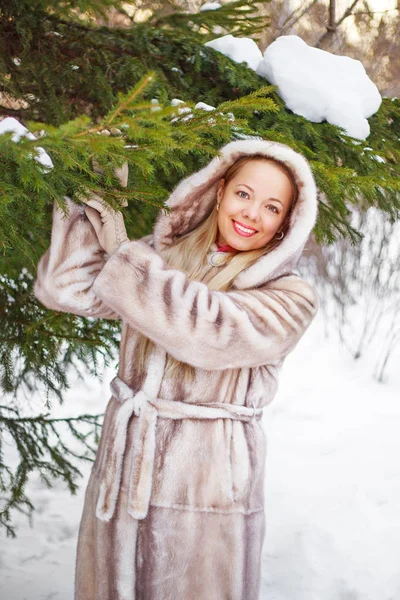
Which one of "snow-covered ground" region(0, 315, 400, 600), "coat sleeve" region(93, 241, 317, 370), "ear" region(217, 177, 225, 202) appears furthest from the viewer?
"snow-covered ground" region(0, 315, 400, 600)

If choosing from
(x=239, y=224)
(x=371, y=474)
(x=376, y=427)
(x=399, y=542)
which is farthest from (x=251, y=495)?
(x=376, y=427)

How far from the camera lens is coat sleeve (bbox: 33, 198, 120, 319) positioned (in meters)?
1.84

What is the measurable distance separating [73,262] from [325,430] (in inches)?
176

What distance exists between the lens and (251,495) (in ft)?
6.22

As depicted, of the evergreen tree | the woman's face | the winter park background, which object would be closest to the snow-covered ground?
Result: the winter park background

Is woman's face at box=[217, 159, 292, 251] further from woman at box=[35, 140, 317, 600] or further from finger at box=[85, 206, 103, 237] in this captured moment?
finger at box=[85, 206, 103, 237]

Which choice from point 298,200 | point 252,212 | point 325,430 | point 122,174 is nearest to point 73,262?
point 122,174

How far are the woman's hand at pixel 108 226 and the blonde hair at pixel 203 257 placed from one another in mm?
187

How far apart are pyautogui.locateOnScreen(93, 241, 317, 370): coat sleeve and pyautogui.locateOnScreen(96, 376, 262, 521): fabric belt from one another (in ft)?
0.54

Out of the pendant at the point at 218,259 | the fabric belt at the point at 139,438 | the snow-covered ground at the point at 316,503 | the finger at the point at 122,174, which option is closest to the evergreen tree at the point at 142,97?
the finger at the point at 122,174

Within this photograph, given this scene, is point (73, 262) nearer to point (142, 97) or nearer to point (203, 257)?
point (203, 257)

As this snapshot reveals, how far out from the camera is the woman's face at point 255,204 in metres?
1.80

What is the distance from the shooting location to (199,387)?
6.06ft

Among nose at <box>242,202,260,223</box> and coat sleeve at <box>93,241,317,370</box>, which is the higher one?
nose at <box>242,202,260,223</box>
